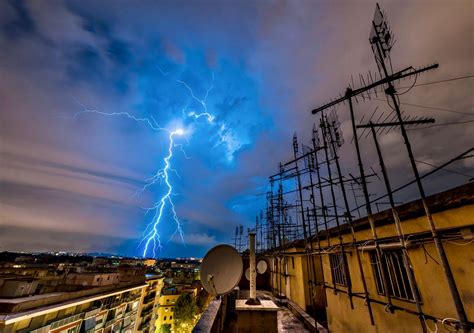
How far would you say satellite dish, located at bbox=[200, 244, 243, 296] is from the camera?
16.6ft

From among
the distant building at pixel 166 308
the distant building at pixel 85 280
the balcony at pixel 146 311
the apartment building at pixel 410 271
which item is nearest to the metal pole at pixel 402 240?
the apartment building at pixel 410 271

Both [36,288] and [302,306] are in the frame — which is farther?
[36,288]

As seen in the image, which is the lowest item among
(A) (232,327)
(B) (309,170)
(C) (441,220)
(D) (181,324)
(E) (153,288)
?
(D) (181,324)

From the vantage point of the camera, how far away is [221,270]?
5.26 meters

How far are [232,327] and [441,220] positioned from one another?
26.9 feet

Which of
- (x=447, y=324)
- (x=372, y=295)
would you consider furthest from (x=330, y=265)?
(x=447, y=324)

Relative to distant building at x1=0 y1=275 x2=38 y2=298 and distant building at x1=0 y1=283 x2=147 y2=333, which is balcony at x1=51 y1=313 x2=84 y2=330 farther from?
distant building at x1=0 y1=275 x2=38 y2=298

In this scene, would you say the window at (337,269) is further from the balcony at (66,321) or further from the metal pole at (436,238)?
the balcony at (66,321)

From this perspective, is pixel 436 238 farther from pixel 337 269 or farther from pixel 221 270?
pixel 337 269

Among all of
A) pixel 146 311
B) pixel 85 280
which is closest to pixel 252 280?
pixel 85 280

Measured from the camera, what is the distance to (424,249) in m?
3.96

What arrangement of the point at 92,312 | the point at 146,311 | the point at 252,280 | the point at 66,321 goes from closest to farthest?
the point at 252,280 → the point at 66,321 → the point at 92,312 → the point at 146,311

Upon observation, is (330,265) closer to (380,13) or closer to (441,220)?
(441,220)

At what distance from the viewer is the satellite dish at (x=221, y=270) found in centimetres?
505
